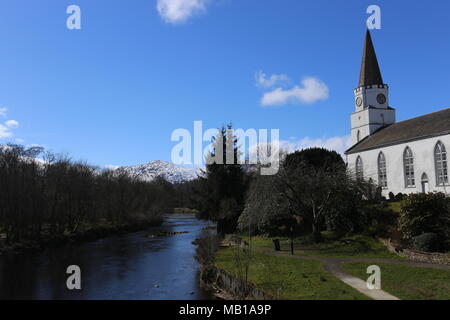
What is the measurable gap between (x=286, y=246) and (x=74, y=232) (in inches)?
1164

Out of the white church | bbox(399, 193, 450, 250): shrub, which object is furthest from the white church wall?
bbox(399, 193, 450, 250): shrub

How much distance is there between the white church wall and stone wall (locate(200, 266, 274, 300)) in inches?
758

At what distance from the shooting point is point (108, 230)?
55.8 metres

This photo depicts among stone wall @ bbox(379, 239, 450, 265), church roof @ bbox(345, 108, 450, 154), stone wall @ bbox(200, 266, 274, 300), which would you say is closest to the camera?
stone wall @ bbox(200, 266, 274, 300)

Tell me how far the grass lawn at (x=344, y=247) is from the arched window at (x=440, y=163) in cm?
1443

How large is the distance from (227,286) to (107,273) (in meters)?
10.4

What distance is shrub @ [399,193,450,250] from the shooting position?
2591 cm

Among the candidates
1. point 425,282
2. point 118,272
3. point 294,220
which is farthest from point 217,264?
point 294,220

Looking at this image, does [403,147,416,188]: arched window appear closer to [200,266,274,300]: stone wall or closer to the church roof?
the church roof

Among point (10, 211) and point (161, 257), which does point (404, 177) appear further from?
point (10, 211)

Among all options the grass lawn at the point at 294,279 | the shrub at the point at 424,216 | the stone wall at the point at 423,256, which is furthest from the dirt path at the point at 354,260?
the shrub at the point at 424,216

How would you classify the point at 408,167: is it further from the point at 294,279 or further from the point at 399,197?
the point at 294,279

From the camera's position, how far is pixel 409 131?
44.9 meters

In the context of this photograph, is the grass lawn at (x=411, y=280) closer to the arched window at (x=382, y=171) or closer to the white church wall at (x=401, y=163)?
the white church wall at (x=401, y=163)
